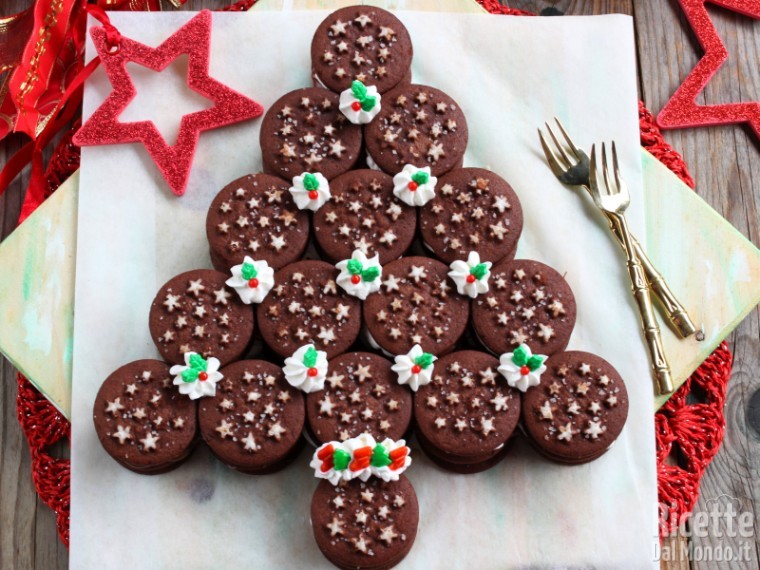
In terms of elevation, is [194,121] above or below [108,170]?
above

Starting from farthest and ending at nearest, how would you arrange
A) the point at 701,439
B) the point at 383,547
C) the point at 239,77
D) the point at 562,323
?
the point at 239,77 → the point at 701,439 → the point at 562,323 → the point at 383,547

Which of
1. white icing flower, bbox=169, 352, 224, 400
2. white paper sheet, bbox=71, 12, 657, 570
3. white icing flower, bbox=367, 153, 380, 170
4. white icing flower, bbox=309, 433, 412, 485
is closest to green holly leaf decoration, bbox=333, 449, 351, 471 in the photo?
white icing flower, bbox=309, 433, 412, 485

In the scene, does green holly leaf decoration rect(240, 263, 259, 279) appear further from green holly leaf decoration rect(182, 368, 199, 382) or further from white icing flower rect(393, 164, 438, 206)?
white icing flower rect(393, 164, 438, 206)

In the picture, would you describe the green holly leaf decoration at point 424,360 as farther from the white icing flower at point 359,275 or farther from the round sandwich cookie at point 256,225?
the round sandwich cookie at point 256,225

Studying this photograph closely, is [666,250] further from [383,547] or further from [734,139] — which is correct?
[383,547]

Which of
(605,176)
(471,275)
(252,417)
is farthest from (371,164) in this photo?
(252,417)

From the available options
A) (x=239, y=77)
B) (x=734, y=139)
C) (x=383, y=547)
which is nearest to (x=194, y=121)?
(x=239, y=77)

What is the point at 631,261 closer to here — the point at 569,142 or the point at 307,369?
the point at 569,142
